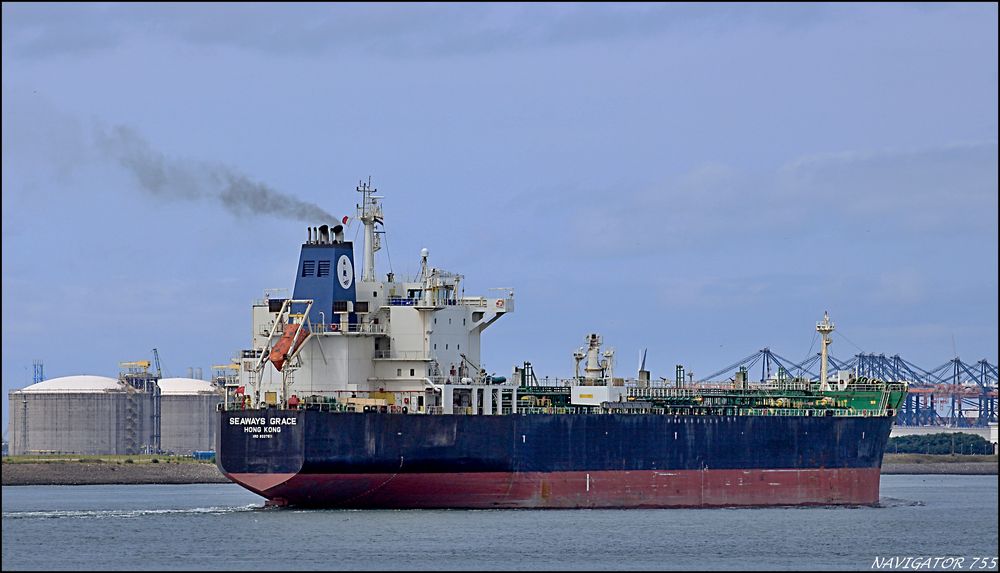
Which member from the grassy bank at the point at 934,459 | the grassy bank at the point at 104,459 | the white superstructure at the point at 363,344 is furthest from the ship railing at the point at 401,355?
the grassy bank at the point at 934,459

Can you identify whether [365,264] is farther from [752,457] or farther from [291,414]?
[752,457]

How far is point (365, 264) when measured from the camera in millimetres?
55156

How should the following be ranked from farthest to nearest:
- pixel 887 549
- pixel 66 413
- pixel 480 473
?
pixel 66 413, pixel 480 473, pixel 887 549

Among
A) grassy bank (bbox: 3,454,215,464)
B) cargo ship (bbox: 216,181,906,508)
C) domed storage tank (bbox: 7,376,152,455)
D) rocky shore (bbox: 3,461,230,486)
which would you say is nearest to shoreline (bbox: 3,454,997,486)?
rocky shore (bbox: 3,461,230,486)

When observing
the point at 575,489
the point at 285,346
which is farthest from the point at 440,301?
the point at 575,489

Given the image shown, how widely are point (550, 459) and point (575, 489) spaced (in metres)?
1.29

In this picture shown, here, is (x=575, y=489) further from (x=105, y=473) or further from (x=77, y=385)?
(x=77, y=385)

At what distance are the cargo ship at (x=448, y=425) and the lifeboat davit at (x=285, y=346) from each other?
1.6 inches

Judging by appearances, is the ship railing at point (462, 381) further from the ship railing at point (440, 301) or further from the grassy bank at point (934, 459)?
the grassy bank at point (934, 459)

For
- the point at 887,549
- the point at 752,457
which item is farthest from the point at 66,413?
the point at 887,549

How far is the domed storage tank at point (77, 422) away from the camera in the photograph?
108 metres

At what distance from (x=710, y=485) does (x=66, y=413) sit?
60.5m

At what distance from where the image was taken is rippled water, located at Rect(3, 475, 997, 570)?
129 ft

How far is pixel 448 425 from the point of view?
51.2 m
